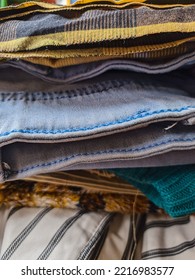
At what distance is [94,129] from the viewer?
25 centimetres

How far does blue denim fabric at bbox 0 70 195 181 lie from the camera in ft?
0.81

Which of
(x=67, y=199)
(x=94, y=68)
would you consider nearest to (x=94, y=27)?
(x=94, y=68)

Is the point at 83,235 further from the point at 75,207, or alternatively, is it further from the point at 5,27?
the point at 5,27

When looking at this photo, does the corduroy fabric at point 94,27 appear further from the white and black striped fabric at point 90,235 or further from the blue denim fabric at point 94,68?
the white and black striped fabric at point 90,235

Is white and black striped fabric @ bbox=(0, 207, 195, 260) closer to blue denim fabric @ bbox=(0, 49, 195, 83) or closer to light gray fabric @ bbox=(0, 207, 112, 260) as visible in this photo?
light gray fabric @ bbox=(0, 207, 112, 260)

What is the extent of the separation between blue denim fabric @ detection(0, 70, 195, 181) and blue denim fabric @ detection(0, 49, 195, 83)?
0.06ft

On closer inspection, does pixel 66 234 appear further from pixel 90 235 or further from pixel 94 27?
pixel 94 27

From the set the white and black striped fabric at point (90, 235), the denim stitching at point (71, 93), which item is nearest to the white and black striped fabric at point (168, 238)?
the white and black striped fabric at point (90, 235)

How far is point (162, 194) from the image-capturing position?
0.91ft

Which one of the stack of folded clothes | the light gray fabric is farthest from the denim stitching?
the light gray fabric

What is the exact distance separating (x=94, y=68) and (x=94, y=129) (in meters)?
0.06
